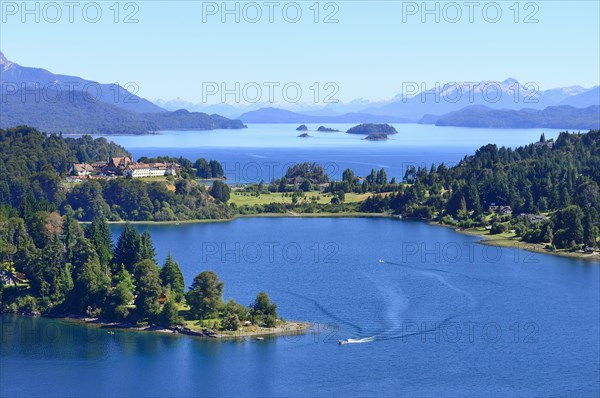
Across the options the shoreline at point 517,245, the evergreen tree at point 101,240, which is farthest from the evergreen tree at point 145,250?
the shoreline at point 517,245

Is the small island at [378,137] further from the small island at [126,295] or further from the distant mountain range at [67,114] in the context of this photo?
the small island at [126,295]

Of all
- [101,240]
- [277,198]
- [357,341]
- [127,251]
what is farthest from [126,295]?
[277,198]

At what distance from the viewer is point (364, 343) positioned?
2531 cm

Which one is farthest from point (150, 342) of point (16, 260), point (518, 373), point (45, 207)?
point (45, 207)

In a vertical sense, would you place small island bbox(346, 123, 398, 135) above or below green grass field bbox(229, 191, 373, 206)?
above

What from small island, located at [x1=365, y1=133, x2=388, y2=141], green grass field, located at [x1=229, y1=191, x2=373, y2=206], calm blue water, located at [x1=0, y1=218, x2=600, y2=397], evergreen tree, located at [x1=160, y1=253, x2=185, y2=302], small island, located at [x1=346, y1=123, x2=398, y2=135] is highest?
small island, located at [x1=346, y1=123, x2=398, y2=135]

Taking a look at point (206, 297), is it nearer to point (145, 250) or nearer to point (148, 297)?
point (148, 297)

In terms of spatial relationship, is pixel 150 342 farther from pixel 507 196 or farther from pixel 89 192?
pixel 507 196

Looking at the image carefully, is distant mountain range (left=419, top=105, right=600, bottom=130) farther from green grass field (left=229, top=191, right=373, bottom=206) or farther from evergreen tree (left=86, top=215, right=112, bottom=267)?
evergreen tree (left=86, top=215, right=112, bottom=267)

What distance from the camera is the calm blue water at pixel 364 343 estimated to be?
22.6 m

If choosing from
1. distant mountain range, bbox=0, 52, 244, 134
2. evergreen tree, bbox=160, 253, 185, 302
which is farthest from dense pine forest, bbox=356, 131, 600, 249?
distant mountain range, bbox=0, 52, 244, 134

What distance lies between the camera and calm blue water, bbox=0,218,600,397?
74.1ft

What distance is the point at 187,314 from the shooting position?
27.5 m

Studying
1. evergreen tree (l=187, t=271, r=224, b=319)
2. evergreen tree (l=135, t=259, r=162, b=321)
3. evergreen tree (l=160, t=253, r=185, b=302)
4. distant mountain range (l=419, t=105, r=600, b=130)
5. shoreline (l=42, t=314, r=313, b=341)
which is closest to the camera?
shoreline (l=42, t=314, r=313, b=341)
